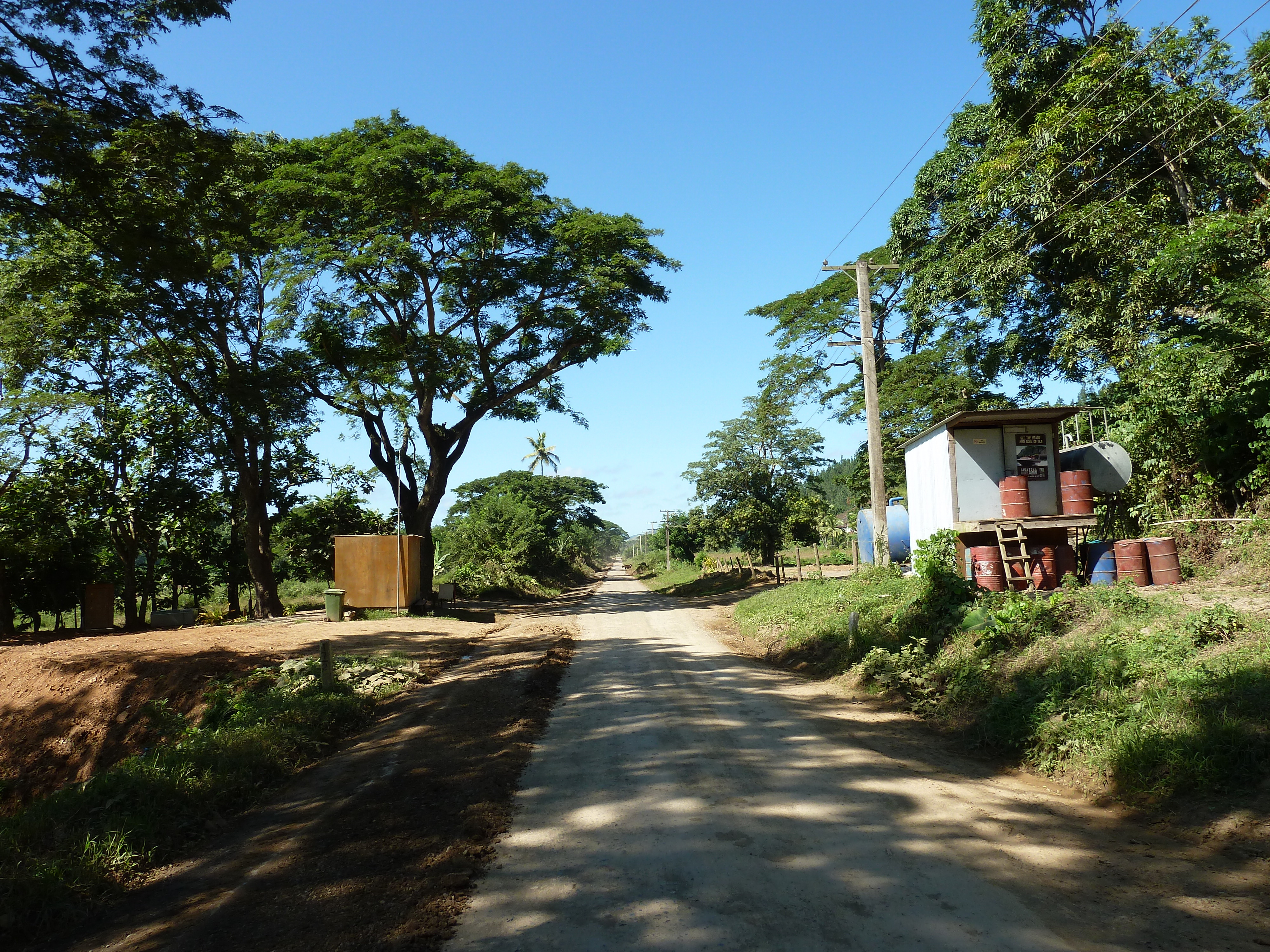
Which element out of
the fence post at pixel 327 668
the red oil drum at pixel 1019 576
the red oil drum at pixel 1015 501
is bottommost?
the fence post at pixel 327 668

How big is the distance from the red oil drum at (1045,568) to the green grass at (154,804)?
415 inches

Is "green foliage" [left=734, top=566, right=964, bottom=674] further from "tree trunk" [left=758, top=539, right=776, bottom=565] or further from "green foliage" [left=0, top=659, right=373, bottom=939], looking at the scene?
"tree trunk" [left=758, top=539, right=776, bottom=565]

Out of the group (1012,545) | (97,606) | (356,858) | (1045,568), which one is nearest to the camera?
(356,858)

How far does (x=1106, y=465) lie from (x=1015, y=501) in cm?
207

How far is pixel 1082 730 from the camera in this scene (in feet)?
22.4

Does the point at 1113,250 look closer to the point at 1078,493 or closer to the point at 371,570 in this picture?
the point at 1078,493

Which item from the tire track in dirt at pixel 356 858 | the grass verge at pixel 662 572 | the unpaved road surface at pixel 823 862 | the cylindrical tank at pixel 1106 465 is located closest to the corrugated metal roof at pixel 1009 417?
the cylindrical tank at pixel 1106 465

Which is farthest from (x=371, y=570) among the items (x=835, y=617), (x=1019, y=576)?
(x=1019, y=576)

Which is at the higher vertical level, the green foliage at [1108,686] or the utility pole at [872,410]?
the utility pole at [872,410]

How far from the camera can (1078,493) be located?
13375 mm

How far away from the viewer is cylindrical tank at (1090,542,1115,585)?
38.6 feet

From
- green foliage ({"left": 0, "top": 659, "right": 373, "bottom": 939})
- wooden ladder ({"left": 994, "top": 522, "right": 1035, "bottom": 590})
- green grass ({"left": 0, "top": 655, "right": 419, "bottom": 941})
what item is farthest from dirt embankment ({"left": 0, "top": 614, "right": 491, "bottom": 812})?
wooden ladder ({"left": 994, "top": 522, "right": 1035, "bottom": 590})

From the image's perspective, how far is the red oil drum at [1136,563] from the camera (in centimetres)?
1129

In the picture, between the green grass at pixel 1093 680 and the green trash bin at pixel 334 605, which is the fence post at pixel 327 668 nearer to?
the green grass at pixel 1093 680
